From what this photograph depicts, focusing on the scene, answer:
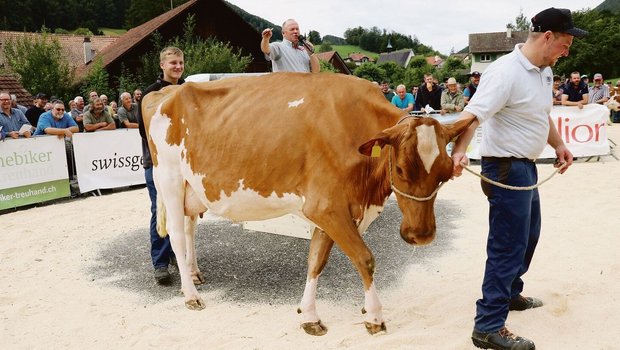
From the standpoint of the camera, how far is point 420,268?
16.8 feet

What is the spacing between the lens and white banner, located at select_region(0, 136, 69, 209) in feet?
28.7

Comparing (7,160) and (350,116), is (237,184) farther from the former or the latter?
(7,160)

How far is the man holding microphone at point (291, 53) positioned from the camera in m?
5.55

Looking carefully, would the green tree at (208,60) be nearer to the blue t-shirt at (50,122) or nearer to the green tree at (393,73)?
the blue t-shirt at (50,122)

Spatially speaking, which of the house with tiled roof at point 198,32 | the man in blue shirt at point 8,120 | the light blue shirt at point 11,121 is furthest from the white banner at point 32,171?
the house with tiled roof at point 198,32

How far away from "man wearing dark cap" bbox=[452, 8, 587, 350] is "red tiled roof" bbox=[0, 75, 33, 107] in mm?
21076

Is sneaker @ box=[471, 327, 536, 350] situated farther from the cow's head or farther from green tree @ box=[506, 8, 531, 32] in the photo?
green tree @ box=[506, 8, 531, 32]

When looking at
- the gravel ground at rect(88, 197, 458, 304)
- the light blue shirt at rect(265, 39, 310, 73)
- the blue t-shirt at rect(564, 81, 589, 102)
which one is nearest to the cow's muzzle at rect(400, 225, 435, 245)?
the gravel ground at rect(88, 197, 458, 304)

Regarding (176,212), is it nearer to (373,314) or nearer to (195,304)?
(195,304)

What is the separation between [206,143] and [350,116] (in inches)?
50.8

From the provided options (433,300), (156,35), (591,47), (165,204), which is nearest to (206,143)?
(165,204)

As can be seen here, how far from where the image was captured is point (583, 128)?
440 inches

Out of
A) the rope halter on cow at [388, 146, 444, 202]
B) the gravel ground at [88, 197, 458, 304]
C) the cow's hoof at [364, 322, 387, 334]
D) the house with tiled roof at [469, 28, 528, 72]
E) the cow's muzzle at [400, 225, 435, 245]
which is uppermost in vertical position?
the house with tiled roof at [469, 28, 528, 72]

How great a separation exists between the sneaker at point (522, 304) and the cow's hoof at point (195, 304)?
8.40 feet
